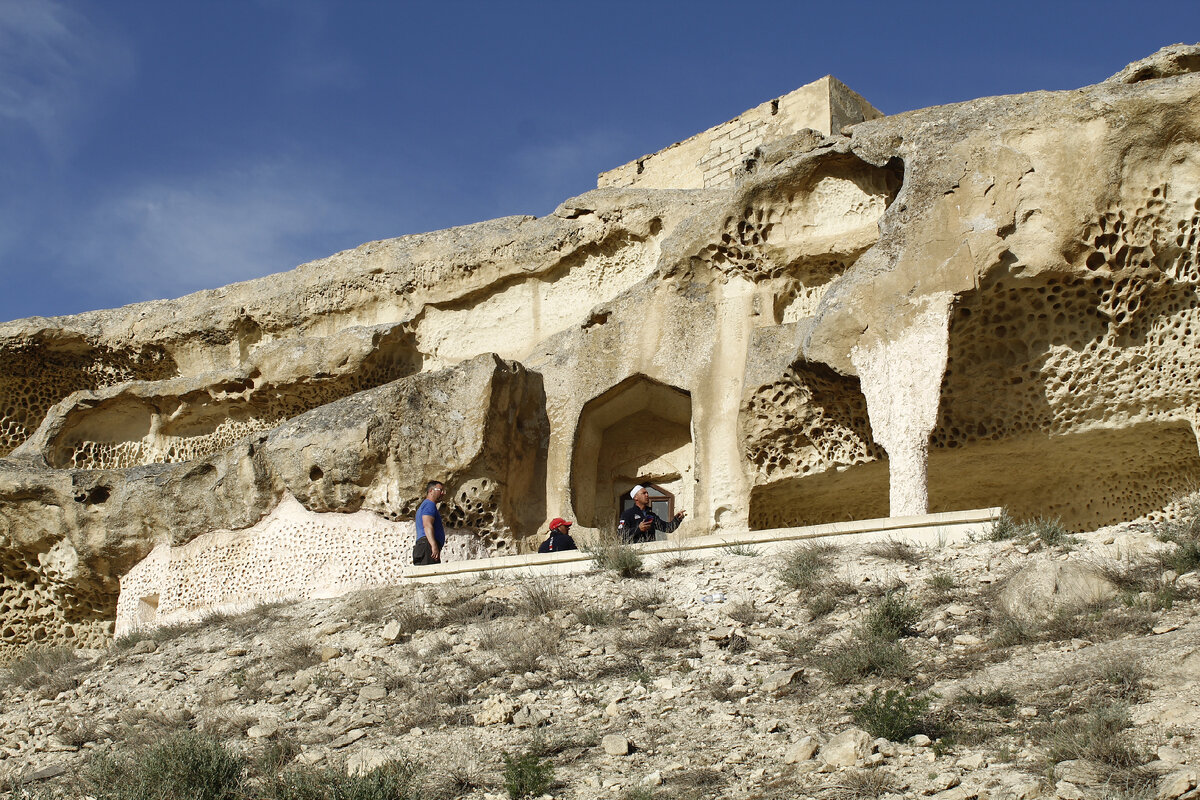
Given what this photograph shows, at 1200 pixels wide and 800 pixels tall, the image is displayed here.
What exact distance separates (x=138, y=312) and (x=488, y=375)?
7.27 m

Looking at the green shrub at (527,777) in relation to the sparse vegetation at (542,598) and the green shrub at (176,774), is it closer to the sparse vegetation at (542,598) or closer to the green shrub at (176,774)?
the green shrub at (176,774)

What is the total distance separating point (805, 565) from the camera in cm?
874

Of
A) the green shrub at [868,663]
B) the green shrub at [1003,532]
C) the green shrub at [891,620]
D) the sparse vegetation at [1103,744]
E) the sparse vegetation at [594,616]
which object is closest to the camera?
the sparse vegetation at [1103,744]

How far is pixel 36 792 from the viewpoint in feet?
23.5

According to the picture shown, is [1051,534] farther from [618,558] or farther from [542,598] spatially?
[542,598]

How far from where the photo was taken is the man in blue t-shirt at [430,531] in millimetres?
11766

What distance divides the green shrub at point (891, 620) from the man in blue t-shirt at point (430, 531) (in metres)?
5.08

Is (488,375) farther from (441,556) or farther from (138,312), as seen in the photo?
(138,312)

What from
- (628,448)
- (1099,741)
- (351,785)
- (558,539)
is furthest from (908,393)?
(351,785)

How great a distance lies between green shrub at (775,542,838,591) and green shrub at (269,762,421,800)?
2.99 m

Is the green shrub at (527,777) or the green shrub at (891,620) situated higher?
the green shrub at (891,620)

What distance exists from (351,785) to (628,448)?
8508 millimetres

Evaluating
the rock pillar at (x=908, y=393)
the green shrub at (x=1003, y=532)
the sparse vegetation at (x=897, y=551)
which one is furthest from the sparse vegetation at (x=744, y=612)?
the rock pillar at (x=908, y=393)

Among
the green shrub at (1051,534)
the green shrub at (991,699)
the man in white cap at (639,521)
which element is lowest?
the green shrub at (991,699)
